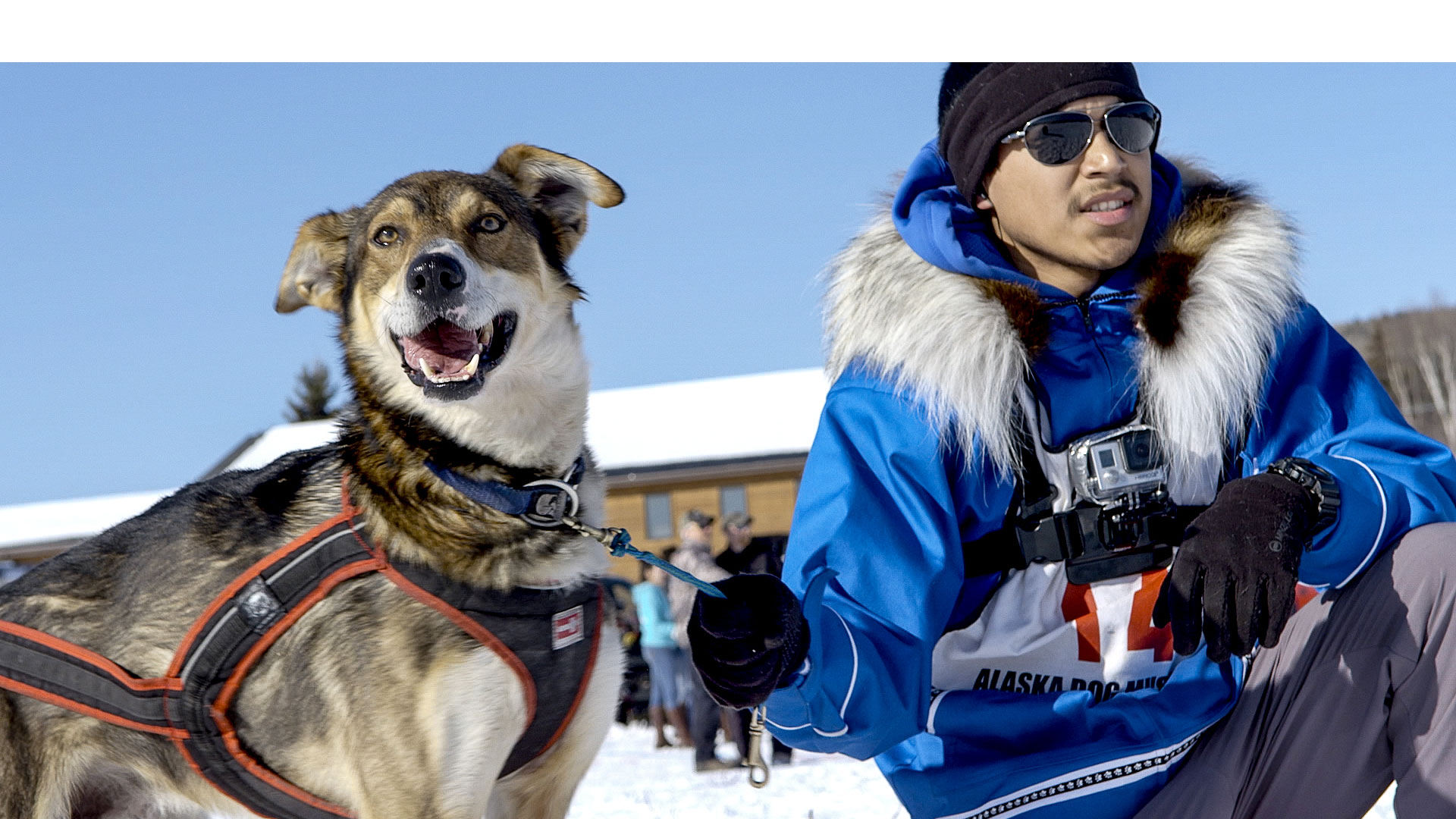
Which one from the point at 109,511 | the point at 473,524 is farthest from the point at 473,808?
the point at 109,511

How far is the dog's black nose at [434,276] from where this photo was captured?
254 cm

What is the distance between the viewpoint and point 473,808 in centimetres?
238

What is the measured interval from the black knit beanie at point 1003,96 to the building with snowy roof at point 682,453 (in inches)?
835

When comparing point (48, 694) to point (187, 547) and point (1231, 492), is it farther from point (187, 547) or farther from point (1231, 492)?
point (1231, 492)

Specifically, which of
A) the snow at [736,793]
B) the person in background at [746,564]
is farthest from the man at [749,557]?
the snow at [736,793]

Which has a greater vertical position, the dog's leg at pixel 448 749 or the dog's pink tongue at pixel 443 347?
the dog's pink tongue at pixel 443 347

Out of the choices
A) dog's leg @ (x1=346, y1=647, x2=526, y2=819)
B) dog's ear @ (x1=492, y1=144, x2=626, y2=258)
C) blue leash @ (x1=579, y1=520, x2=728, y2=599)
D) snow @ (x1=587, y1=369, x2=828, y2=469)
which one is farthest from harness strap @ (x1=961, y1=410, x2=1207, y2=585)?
snow @ (x1=587, y1=369, x2=828, y2=469)

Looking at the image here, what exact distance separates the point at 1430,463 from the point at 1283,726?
62 centimetres

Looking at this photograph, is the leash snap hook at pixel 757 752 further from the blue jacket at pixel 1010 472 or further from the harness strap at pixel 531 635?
the harness strap at pixel 531 635

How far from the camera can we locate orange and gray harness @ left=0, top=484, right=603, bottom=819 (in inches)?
97.3

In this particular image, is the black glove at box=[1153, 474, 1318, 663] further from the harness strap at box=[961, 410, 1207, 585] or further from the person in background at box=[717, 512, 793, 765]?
the person in background at box=[717, 512, 793, 765]

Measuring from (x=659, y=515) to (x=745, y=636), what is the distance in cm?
2596

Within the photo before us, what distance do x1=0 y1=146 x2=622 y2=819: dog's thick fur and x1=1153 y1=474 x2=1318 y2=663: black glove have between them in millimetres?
1137

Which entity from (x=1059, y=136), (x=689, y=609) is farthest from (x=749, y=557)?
(x=1059, y=136)
